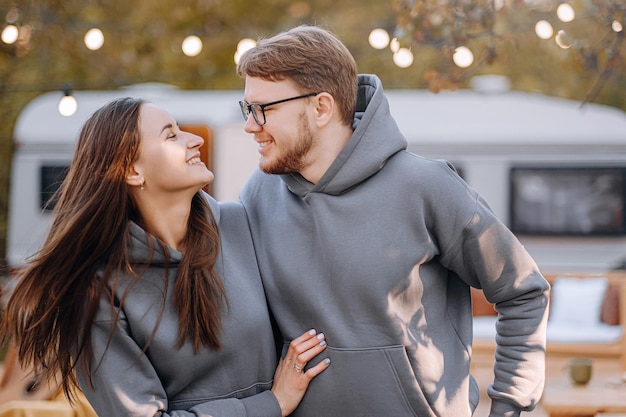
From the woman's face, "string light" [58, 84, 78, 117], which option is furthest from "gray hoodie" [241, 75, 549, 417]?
"string light" [58, 84, 78, 117]

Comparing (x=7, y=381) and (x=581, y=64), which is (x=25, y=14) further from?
(x=581, y=64)

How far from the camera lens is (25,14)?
27.6 ft

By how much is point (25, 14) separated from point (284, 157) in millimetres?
6584

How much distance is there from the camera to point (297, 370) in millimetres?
2562

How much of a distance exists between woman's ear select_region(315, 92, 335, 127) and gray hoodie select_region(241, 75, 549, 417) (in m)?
0.09

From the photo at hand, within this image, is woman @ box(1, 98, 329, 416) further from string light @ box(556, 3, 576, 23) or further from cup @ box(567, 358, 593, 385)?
cup @ box(567, 358, 593, 385)

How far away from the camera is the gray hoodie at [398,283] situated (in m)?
2.50

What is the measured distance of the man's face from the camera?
2.55m

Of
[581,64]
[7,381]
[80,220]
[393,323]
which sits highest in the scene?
[581,64]

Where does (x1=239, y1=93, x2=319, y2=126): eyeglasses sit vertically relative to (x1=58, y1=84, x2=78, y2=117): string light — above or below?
above

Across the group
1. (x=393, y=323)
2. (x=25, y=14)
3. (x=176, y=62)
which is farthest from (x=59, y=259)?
(x=176, y=62)

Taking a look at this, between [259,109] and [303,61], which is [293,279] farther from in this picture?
[303,61]

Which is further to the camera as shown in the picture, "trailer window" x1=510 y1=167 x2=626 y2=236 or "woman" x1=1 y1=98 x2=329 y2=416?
"trailer window" x1=510 y1=167 x2=626 y2=236

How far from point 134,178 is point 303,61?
584 mm
